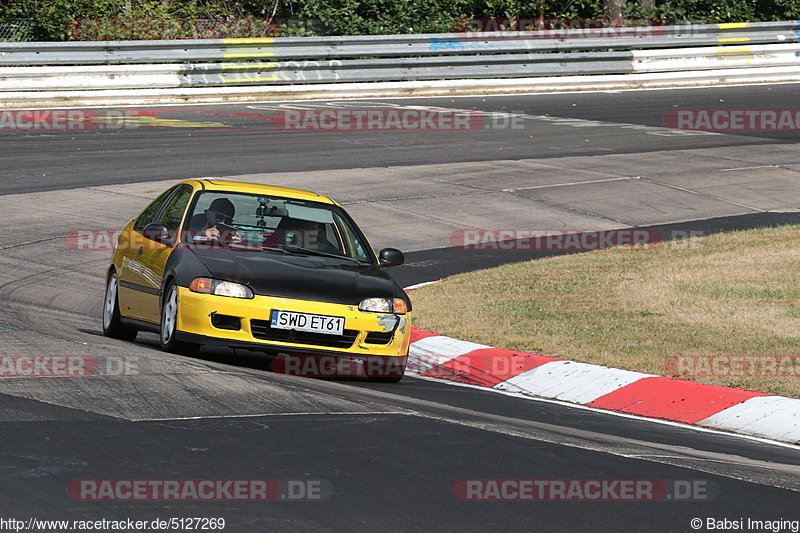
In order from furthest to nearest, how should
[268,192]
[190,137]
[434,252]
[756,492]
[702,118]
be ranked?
[702,118], [190,137], [434,252], [268,192], [756,492]

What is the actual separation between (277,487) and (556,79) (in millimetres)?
25124

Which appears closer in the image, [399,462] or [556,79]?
[399,462]

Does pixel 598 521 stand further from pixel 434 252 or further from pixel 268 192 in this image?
pixel 434 252

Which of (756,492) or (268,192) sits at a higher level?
(268,192)

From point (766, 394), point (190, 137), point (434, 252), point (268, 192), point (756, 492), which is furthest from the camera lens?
point (190, 137)

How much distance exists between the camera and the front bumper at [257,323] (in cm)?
901

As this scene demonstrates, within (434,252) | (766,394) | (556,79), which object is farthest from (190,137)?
(766,394)

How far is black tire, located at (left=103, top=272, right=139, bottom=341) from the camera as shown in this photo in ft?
34.6

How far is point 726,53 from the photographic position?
3150cm

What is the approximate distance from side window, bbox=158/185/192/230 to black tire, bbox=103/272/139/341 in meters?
0.67
